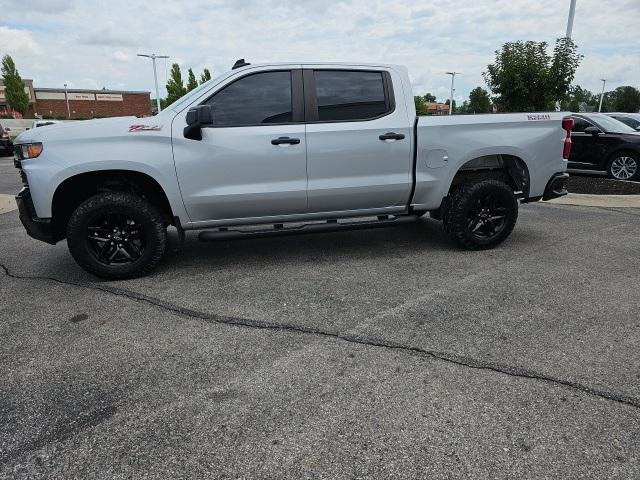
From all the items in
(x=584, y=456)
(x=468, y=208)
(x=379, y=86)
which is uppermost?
(x=379, y=86)

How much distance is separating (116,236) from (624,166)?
417 inches

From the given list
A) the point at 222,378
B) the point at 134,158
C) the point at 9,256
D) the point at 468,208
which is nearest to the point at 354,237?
the point at 468,208

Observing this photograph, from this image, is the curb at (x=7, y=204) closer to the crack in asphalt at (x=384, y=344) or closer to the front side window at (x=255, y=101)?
the crack in asphalt at (x=384, y=344)

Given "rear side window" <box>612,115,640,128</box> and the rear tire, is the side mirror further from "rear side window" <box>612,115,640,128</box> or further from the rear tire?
"rear side window" <box>612,115,640,128</box>

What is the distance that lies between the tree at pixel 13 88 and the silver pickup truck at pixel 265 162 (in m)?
60.6

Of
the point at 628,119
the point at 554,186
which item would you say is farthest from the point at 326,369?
the point at 628,119

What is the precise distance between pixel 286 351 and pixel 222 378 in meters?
0.49

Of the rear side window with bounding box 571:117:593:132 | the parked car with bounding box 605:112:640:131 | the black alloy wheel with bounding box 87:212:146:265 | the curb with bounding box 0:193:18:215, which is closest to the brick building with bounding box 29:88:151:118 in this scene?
the curb with bounding box 0:193:18:215

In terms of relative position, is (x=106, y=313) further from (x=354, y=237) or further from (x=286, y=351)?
(x=354, y=237)

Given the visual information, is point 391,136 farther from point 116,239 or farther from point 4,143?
point 4,143

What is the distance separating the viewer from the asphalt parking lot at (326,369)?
7.44 feet

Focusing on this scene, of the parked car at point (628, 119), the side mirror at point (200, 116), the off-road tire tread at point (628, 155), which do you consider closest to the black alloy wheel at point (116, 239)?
the side mirror at point (200, 116)

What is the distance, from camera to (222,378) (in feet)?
9.61

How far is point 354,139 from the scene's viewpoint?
4797 mm
